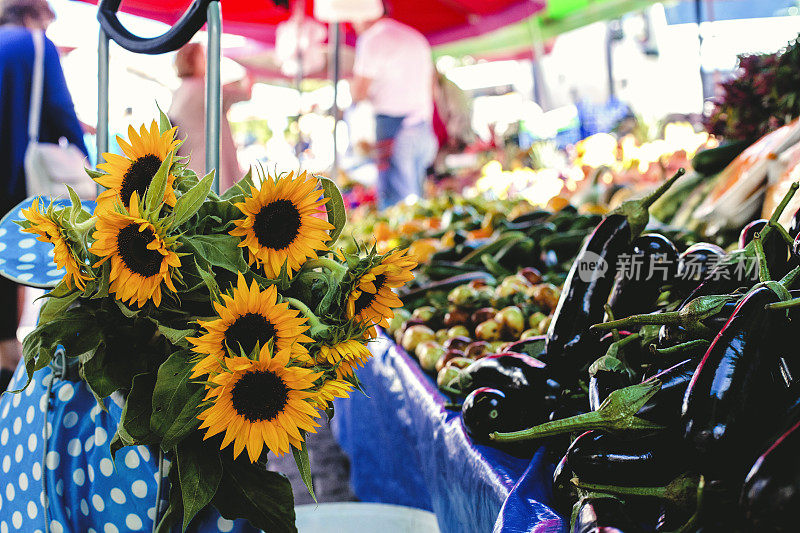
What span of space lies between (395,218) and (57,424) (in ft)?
11.2

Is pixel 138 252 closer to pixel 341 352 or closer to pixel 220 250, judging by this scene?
pixel 220 250

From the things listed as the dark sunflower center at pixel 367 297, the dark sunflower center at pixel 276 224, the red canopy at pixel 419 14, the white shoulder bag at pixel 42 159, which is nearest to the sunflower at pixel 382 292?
the dark sunflower center at pixel 367 297

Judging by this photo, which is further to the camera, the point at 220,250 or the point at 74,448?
the point at 74,448

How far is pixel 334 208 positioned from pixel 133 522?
1.66 feet

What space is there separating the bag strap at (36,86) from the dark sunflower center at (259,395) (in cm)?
271

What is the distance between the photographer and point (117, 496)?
918mm

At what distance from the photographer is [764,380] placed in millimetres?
693

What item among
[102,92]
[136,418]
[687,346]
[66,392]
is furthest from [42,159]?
[687,346]

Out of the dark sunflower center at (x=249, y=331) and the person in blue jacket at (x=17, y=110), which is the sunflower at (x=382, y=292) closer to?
the dark sunflower center at (x=249, y=331)

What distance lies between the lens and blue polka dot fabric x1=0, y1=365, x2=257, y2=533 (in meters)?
0.91

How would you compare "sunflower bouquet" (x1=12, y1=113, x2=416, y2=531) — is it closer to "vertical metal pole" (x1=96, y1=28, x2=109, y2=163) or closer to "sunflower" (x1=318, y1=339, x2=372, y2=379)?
"sunflower" (x1=318, y1=339, x2=372, y2=379)

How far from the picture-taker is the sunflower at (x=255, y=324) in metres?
0.78

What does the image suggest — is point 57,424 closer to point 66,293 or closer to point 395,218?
point 66,293

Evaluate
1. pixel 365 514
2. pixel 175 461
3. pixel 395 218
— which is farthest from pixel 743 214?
pixel 395 218
